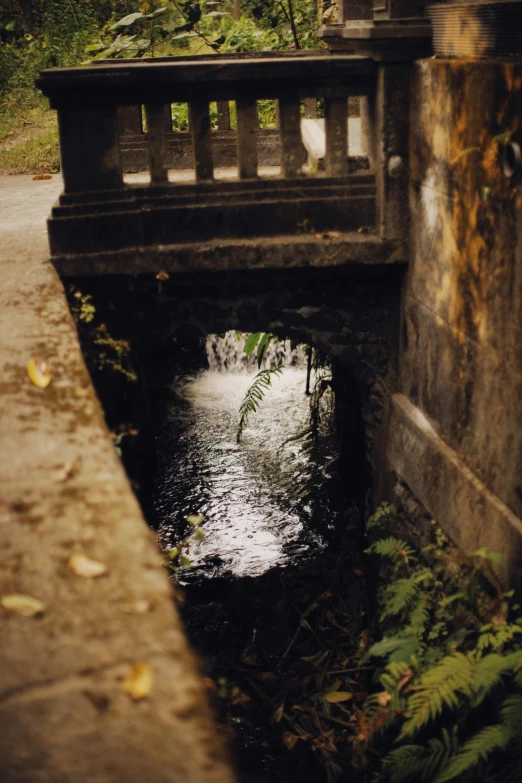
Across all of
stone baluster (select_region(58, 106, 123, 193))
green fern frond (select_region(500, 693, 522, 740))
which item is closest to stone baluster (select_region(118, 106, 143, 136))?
stone baluster (select_region(58, 106, 123, 193))

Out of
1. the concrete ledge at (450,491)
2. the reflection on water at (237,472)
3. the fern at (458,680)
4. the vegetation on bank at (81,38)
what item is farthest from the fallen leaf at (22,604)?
the vegetation on bank at (81,38)

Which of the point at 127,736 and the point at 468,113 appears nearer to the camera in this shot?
the point at 127,736

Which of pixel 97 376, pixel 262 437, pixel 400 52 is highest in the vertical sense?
pixel 400 52

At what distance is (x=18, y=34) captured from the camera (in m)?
14.4

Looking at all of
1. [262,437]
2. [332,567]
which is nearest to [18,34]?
[262,437]

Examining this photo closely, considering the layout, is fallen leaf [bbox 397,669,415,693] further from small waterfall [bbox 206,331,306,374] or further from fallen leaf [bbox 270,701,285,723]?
small waterfall [bbox 206,331,306,374]

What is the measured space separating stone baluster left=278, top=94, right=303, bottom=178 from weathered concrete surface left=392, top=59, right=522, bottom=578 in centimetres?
72

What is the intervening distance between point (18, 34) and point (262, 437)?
30.3 ft

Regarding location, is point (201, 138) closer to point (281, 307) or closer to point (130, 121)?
point (281, 307)

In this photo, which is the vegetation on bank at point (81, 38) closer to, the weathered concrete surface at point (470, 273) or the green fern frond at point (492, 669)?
the weathered concrete surface at point (470, 273)

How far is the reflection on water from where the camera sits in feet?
25.1

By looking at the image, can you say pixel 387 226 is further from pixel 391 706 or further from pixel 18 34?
pixel 18 34

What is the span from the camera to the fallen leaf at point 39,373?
3043mm

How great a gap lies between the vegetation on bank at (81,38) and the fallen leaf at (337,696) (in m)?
6.59
